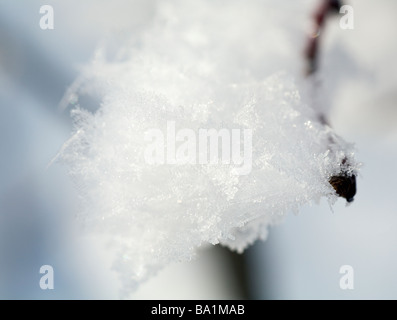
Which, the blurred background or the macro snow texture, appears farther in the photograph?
the blurred background

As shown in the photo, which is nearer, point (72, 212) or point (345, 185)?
point (345, 185)

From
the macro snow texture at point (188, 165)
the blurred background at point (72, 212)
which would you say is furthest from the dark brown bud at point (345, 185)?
the blurred background at point (72, 212)

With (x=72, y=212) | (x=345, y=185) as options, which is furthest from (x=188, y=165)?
(x=72, y=212)

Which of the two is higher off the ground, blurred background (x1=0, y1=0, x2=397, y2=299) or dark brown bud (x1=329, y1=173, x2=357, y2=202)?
blurred background (x1=0, y1=0, x2=397, y2=299)

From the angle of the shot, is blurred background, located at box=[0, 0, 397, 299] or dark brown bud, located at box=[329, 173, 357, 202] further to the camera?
blurred background, located at box=[0, 0, 397, 299]

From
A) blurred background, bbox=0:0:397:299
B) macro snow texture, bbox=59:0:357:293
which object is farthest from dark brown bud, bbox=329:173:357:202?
blurred background, bbox=0:0:397:299

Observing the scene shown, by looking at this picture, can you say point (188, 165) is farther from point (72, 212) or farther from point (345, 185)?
point (72, 212)

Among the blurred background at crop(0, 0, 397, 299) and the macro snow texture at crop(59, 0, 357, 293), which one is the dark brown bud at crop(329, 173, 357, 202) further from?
the blurred background at crop(0, 0, 397, 299)
